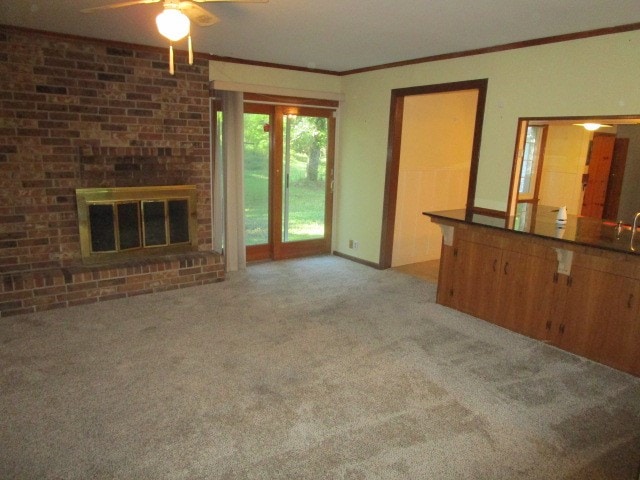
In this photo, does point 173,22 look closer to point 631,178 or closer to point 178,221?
point 178,221

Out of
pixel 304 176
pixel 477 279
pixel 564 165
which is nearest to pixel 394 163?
pixel 304 176

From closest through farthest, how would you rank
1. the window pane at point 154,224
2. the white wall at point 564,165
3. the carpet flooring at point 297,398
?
1. the carpet flooring at point 297,398
2. the window pane at point 154,224
3. the white wall at point 564,165

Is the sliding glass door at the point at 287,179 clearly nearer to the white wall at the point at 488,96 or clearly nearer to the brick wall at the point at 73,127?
the white wall at the point at 488,96

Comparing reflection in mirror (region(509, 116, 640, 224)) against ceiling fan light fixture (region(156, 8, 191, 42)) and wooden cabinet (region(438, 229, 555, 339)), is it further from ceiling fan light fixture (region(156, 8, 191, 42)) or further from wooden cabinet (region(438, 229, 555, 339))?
ceiling fan light fixture (region(156, 8, 191, 42))

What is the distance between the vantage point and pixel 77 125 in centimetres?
402

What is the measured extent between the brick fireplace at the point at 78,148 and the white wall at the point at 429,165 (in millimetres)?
2317

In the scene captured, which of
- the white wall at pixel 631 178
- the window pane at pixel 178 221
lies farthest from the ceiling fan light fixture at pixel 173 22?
the white wall at pixel 631 178

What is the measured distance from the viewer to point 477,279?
384 cm

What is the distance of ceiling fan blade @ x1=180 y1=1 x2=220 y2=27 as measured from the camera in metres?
2.31

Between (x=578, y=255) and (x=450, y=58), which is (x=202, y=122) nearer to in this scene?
(x=450, y=58)

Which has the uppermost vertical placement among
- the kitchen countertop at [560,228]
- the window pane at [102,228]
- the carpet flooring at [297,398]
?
the kitchen countertop at [560,228]

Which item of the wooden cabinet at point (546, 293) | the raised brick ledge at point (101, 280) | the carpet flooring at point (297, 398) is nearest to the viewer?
the carpet flooring at point (297, 398)

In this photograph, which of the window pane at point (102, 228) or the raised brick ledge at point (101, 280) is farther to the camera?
the window pane at point (102, 228)

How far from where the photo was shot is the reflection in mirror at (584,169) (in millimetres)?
5770
